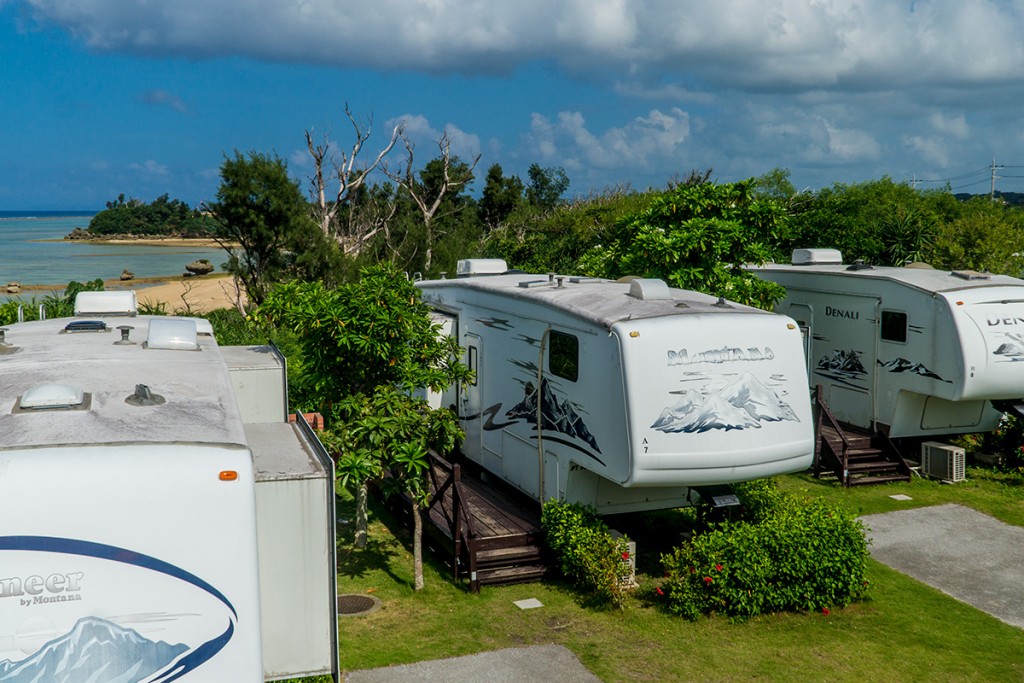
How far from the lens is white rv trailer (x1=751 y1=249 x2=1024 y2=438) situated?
15.3 meters

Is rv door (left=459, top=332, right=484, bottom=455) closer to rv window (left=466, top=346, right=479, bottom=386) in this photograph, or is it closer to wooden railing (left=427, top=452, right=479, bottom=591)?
rv window (left=466, top=346, right=479, bottom=386)

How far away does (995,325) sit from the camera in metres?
15.4

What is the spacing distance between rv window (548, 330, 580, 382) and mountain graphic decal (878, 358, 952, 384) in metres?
7.06

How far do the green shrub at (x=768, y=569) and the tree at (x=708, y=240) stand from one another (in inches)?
230

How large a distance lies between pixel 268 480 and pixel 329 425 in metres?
5.10

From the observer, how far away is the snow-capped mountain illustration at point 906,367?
624 inches

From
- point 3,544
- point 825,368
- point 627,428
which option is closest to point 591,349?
point 627,428

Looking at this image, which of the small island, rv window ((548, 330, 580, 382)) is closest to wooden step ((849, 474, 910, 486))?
rv window ((548, 330, 580, 382))

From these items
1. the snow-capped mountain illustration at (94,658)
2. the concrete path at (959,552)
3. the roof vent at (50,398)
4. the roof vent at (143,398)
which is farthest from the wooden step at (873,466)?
the snow-capped mountain illustration at (94,658)

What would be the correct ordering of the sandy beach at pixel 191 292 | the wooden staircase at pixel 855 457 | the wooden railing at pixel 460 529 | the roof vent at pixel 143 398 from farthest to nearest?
1. the sandy beach at pixel 191 292
2. the wooden staircase at pixel 855 457
3. the wooden railing at pixel 460 529
4. the roof vent at pixel 143 398

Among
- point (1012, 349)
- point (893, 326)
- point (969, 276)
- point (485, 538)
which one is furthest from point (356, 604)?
point (969, 276)

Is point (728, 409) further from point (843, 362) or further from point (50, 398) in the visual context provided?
point (843, 362)

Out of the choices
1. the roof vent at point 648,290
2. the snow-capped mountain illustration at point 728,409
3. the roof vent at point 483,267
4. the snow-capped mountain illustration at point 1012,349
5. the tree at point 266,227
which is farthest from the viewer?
the tree at point 266,227

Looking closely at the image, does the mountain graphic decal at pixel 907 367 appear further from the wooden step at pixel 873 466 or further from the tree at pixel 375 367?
the tree at pixel 375 367
